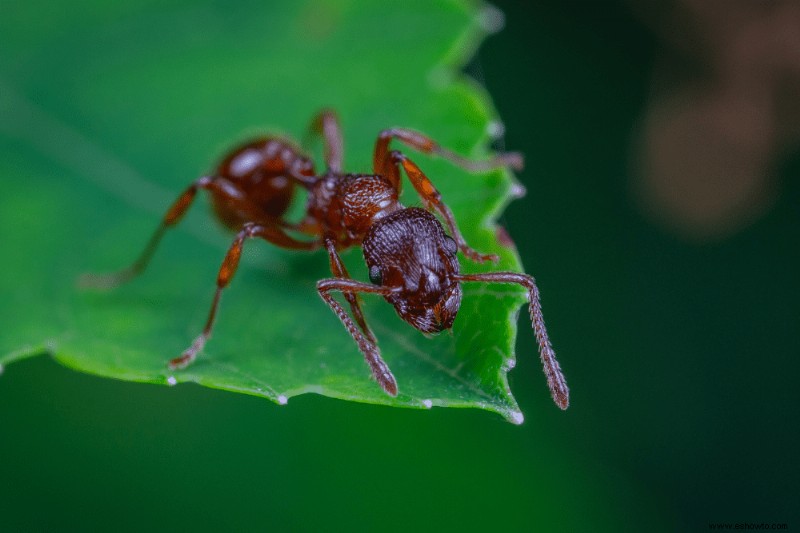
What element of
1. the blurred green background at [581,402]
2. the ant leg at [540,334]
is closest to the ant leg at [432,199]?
the ant leg at [540,334]

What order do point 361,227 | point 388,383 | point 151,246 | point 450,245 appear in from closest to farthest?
point 388,383 < point 450,245 < point 361,227 < point 151,246

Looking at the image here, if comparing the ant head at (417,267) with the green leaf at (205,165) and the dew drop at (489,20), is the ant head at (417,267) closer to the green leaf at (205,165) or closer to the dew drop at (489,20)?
the green leaf at (205,165)

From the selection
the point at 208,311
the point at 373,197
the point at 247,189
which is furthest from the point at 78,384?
the point at 373,197

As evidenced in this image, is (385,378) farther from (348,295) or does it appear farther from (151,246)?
(151,246)

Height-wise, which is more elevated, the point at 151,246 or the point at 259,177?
the point at 259,177

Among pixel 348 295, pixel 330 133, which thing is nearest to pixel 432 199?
pixel 348 295
